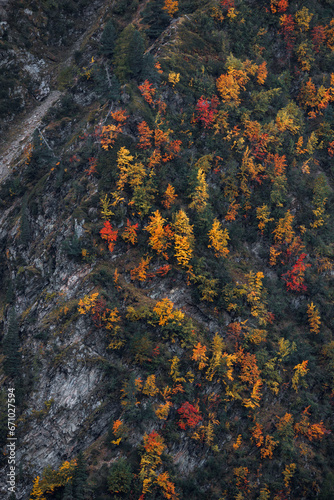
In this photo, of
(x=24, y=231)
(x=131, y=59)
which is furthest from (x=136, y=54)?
(x=24, y=231)

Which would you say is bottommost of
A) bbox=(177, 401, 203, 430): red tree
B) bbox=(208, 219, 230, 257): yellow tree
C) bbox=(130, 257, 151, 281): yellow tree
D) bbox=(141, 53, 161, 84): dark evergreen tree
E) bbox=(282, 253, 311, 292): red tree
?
bbox=(282, 253, 311, 292): red tree

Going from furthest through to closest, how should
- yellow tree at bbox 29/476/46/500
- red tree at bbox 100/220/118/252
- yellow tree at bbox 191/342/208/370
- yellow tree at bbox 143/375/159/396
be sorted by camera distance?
1. red tree at bbox 100/220/118/252
2. yellow tree at bbox 191/342/208/370
3. yellow tree at bbox 143/375/159/396
4. yellow tree at bbox 29/476/46/500

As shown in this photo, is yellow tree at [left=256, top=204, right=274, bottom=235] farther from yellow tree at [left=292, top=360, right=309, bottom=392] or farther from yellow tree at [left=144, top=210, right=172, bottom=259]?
yellow tree at [left=292, top=360, right=309, bottom=392]

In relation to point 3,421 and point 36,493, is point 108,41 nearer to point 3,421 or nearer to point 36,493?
point 3,421

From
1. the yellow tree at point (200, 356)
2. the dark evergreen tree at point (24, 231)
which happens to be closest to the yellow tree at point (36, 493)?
the yellow tree at point (200, 356)

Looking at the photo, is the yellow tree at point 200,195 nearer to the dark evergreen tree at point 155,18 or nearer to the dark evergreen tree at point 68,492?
the dark evergreen tree at point 155,18

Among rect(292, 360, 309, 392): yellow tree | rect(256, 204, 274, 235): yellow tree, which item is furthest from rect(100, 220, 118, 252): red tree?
rect(292, 360, 309, 392): yellow tree
